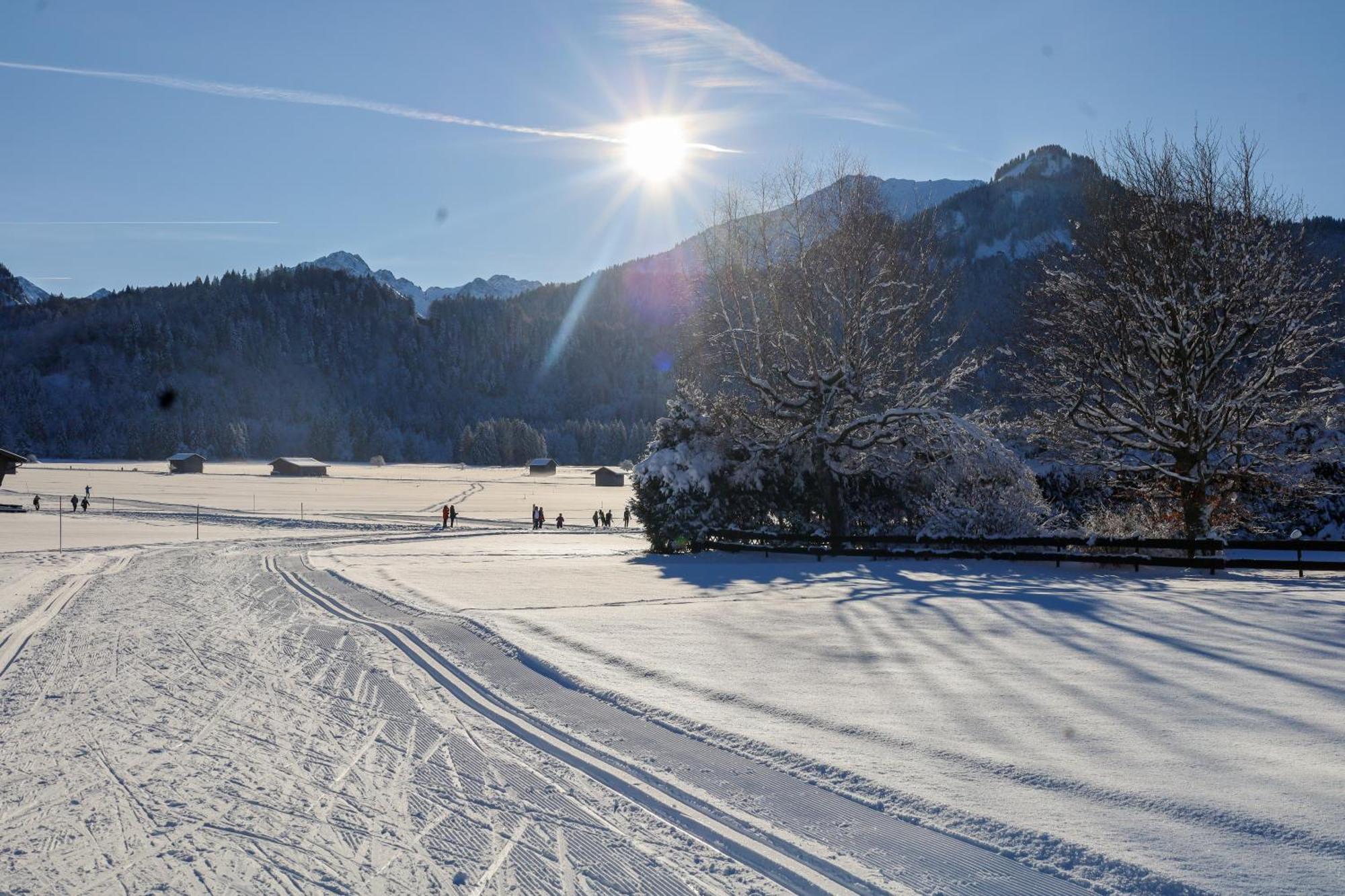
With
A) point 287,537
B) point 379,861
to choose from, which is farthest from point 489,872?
point 287,537

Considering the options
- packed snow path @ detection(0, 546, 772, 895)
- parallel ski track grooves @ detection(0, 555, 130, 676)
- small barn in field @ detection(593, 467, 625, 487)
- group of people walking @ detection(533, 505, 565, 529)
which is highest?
small barn in field @ detection(593, 467, 625, 487)

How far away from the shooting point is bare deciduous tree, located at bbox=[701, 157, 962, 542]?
2666 centimetres

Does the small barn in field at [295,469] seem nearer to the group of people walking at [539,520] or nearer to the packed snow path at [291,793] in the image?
the group of people walking at [539,520]

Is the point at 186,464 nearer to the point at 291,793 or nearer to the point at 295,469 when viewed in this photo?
the point at 295,469

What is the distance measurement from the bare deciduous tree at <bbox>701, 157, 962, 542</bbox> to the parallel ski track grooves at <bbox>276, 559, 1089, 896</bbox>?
18.8 m

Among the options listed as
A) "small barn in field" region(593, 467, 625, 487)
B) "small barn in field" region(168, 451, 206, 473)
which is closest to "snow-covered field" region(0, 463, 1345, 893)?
"small barn in field" region(593, 467, 625, 487)

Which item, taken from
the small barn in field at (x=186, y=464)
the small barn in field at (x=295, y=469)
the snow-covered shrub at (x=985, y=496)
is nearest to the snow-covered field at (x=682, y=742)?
the snow-covered shrub at (x=985, y=496)

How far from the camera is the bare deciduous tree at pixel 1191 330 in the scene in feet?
70.4

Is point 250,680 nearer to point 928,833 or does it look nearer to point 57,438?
point 928,833

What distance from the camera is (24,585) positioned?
19609 millimetres

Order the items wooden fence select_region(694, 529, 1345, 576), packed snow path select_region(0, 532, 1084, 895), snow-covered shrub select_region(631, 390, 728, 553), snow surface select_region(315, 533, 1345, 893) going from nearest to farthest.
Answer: packed snow path select_region(0, 532, 1084, 895)
snow surface select_region(315, 533, 1345, 893)
wooden fence select_region(694, 529, 1345, 576)
snow-covered shrub select_region(631, 390, 728, 553)

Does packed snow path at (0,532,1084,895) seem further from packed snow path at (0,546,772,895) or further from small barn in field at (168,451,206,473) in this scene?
small barn in field at (168,451,206,473)

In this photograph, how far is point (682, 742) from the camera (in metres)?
7.52

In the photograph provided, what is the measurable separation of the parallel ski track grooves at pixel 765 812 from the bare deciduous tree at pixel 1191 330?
61.1 feet
